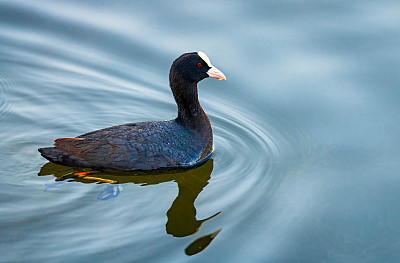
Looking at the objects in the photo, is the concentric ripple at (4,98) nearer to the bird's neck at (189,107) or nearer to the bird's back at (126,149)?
the bird's back at (126,149)

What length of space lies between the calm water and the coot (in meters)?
0.18

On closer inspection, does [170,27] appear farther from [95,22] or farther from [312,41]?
[312,41]

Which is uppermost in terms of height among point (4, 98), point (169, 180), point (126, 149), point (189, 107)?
point (189, 107)

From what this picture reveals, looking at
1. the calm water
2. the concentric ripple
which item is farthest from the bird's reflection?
the concentric ripple

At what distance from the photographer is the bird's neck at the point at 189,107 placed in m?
7.48

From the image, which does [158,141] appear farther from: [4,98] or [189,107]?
[4,98]

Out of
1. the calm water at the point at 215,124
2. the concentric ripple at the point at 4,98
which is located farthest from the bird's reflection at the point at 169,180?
the concentric ripple at the point at 4,98

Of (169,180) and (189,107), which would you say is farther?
(189,107)

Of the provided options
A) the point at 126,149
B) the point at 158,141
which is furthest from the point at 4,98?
the point at 158,141

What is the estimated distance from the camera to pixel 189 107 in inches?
297

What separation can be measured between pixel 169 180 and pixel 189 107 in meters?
1.14

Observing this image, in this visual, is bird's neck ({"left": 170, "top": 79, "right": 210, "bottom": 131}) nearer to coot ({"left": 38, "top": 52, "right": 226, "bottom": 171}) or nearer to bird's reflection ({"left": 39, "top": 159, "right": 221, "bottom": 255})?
coot ({"left": 38, "top": 52, "right": 226, "bottom": 171})

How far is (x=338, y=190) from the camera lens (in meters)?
6.66

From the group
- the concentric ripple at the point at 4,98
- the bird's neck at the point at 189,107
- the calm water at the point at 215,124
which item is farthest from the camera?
the concentric ripple at the point at 4,98
